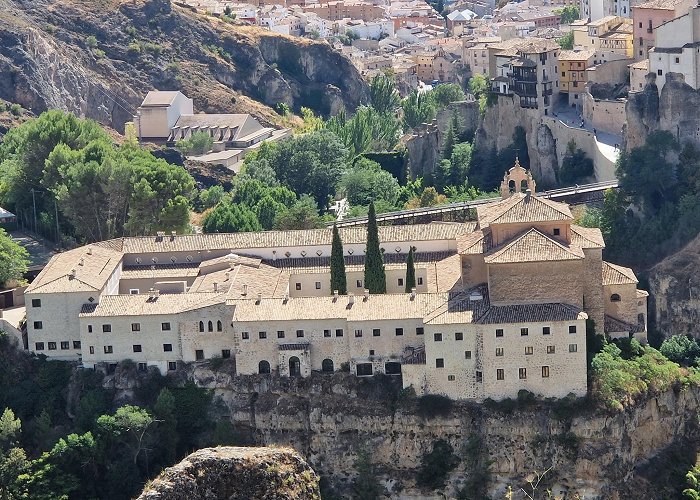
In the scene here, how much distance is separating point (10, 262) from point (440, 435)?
20535 millimetres

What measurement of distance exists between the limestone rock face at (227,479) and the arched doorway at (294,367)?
3352 centimetres

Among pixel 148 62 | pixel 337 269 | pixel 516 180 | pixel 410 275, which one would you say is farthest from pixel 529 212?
pixel 148 62

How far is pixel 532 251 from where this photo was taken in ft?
182

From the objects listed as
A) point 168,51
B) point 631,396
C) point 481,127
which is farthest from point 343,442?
point 168,51

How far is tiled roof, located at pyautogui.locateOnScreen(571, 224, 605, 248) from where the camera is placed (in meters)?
56.9

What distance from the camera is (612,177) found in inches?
3022

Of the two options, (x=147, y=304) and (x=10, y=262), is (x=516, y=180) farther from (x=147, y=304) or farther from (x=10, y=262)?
(x=10, y=262)

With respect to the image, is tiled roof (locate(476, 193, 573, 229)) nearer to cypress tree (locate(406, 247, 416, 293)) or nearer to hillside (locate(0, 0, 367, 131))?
cypress tree (locate(406, 247, 416, 293))

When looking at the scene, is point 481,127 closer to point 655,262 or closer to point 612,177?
point 612,177

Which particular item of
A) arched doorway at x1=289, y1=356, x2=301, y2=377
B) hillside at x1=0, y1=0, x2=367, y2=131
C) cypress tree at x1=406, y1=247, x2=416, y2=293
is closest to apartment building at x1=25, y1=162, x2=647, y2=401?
arched doorway at x1=289, y1=356, x2=301, y2=377

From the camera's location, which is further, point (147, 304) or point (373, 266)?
point (373, 266)

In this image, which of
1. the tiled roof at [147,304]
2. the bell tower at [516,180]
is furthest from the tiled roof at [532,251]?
the bell tower at [516,180]

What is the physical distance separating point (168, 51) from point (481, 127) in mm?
41033

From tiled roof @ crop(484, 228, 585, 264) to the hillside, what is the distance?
207 feet
